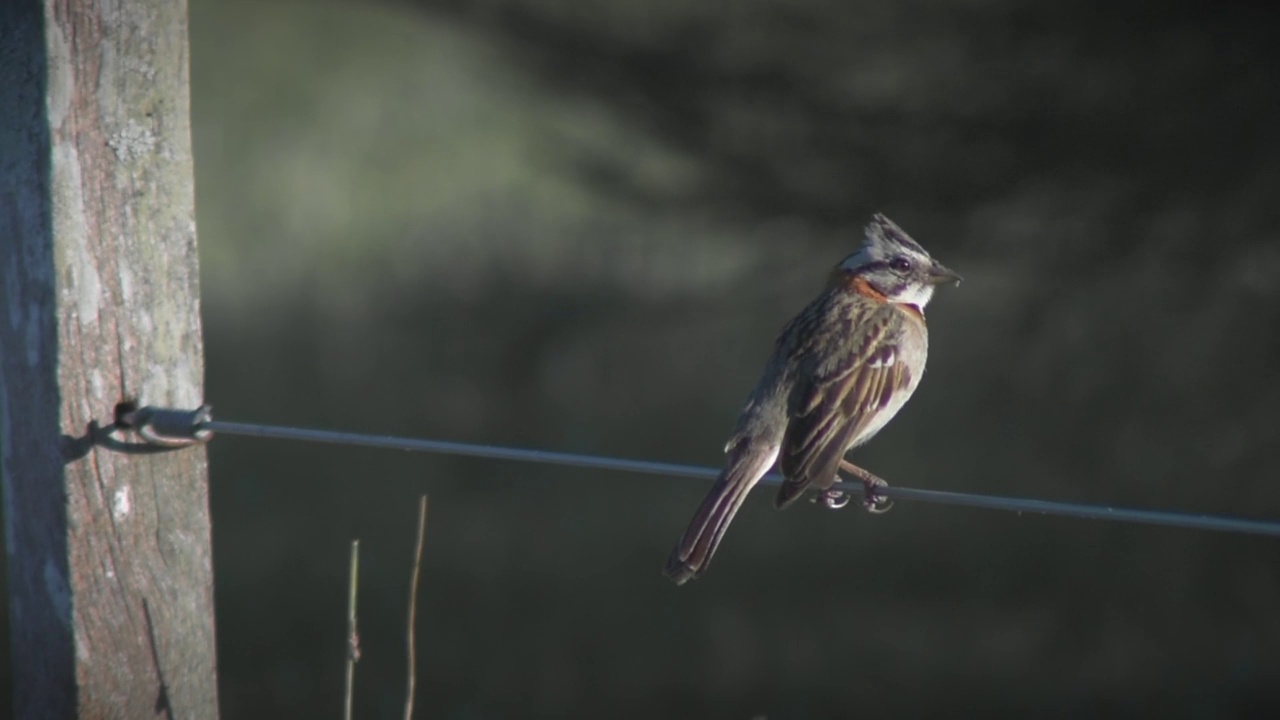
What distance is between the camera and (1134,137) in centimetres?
564

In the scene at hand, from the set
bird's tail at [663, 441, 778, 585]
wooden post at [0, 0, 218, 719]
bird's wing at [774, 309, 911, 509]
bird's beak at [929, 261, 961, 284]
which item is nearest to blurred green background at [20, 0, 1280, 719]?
bird's beak at [929, 261, 961, 284]

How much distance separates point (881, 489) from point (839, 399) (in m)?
1.01

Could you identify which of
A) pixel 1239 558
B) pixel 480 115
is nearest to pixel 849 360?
pixel 1239 558

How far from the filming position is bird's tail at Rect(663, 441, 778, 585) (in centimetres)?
379

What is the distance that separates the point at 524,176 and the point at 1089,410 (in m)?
2.39

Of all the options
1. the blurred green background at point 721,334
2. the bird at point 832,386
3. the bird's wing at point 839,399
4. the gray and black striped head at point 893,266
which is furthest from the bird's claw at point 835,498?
the blurred green background at point 721,334

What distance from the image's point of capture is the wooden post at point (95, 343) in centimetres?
299

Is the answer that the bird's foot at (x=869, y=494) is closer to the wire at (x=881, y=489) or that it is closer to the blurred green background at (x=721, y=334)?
the wire at (x=881, y=489)

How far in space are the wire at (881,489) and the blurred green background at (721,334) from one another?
8.94 ft

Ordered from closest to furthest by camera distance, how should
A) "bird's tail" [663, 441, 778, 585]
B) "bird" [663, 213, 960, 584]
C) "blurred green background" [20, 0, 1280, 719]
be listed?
1. "bird's tail" [663, 441, 778, 585]
2. "bird" [663, 213, 960, 584]
3. "blurred green background" [20, 0, 1280, 719]

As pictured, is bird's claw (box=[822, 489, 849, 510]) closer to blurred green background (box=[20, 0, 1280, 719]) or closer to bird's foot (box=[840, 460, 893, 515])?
bird's foot (box=[840, 460, 893, 515])

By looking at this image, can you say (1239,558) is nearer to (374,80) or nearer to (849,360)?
(849,360)

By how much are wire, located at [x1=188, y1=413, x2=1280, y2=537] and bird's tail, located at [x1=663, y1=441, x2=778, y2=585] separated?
539 mm

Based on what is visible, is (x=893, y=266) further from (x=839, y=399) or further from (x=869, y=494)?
(x=869, y=494)
